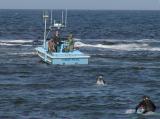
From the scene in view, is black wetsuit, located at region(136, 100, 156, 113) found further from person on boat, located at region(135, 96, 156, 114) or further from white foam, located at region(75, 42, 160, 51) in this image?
white foam, located at region(75, 42, 160, 51)

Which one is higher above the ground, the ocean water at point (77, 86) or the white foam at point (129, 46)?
the ocean water at point (77, 86)

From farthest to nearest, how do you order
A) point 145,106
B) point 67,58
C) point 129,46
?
point 129,46
point 67,58
point 145,106

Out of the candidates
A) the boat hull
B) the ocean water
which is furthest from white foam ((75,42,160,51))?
the boat hull

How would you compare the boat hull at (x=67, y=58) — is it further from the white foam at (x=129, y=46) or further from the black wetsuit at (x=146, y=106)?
the white foam at (x=129, y=46)

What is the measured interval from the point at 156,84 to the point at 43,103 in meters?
8.91

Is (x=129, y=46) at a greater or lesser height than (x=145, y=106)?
lesser

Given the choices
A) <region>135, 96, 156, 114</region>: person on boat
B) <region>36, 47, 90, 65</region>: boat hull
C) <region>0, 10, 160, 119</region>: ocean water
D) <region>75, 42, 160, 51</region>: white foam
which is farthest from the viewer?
<region>75, 42, 160, 51</region>: white foam

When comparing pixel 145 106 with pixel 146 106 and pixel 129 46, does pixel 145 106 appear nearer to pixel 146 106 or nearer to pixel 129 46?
pixel 146 106

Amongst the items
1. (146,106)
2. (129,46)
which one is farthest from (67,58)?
(129,46)

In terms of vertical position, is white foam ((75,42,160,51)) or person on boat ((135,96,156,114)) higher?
person on boat ((135,96,156,114))

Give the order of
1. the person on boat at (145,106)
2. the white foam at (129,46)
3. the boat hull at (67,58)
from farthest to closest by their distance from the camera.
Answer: the white foam at (129,46) < the boat hull at (67,58) < the person on boat at (145,106)

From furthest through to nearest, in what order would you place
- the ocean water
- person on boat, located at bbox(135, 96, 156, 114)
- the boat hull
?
1. the boat hull
2. the ocean water
3. person on boat, located at bbox(135, 96, 156, 114)

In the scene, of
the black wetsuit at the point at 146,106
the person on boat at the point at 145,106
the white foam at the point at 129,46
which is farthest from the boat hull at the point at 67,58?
the white foam at the point at 129,46

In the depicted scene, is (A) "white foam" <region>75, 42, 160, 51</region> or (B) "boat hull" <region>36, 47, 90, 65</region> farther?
(A) "white foam" <region>75, 42, 160, 51</region>
